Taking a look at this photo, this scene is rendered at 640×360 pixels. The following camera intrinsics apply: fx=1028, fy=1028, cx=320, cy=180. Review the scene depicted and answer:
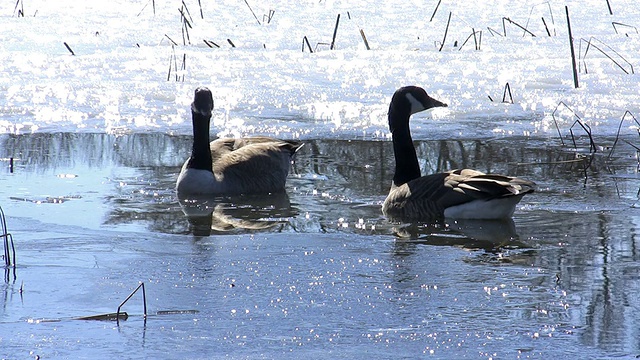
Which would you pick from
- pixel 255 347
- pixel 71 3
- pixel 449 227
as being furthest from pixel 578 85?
pixel 71 3

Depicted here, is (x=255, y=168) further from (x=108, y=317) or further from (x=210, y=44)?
(x=210, y=44)

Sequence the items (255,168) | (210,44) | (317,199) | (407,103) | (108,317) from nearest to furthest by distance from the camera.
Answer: (108,317) < (317,199) < (407,103) < (255,168) < (210,44)

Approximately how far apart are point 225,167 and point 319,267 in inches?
115

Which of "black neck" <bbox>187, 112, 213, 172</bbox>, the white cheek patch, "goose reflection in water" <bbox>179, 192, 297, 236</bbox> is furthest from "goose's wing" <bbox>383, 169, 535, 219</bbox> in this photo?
"black neck" <bbox>187, 112, 213, 172</bbox>

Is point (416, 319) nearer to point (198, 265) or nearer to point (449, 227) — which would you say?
point (198, 265)

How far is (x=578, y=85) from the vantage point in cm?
1159

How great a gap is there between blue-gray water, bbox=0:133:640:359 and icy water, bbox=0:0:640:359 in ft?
0.06

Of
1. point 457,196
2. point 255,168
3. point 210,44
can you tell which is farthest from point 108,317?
point 210,44

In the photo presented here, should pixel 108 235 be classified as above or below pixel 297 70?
below

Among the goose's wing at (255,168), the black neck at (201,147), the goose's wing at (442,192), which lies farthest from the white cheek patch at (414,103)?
the black neck at (201,147)

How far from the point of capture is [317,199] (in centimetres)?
779

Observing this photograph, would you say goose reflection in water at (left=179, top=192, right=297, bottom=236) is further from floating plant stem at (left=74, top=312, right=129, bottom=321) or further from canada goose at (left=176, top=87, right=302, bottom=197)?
floating plant stem at (left=74, top=312, right=129, bottom=321)

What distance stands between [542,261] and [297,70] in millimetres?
7708

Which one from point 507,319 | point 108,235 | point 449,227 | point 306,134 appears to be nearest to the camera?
point 507,319
